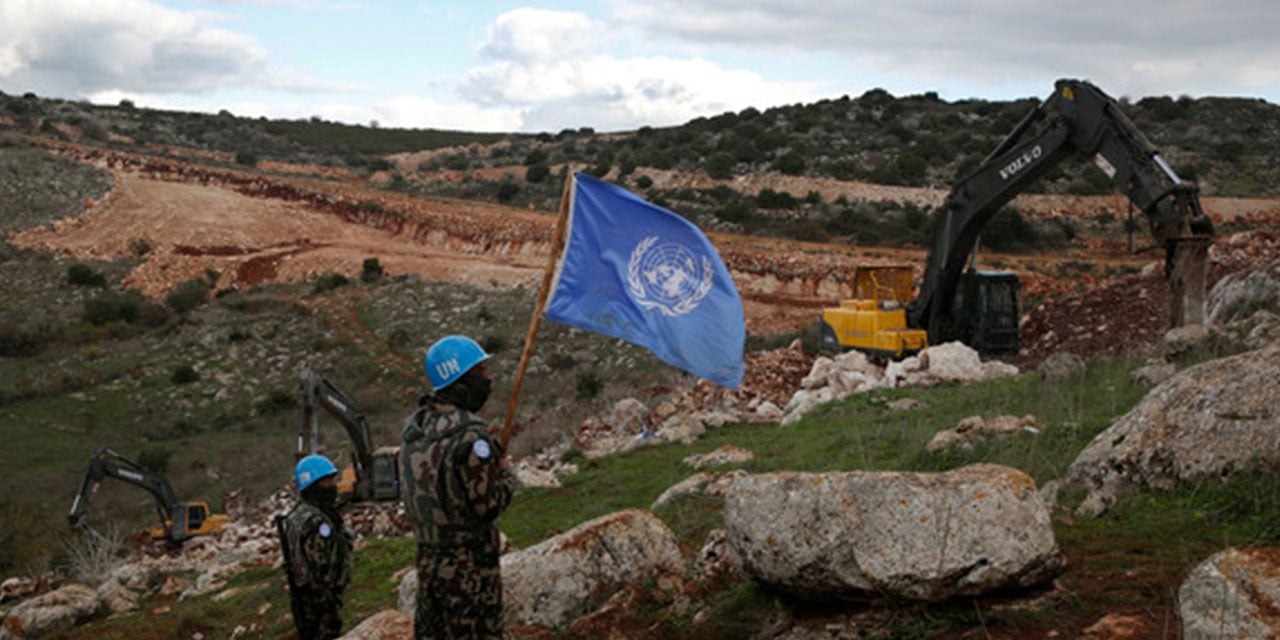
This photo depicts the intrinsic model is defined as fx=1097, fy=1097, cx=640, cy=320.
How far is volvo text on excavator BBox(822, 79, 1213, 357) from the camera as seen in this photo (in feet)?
52.6

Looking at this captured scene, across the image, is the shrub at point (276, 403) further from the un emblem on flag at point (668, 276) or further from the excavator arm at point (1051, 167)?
the un emblem on flag at point (668, 276)

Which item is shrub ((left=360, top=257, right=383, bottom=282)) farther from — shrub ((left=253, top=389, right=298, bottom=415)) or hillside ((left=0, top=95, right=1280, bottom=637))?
shrub ((left=253, top=389, right=298, bottom=415))

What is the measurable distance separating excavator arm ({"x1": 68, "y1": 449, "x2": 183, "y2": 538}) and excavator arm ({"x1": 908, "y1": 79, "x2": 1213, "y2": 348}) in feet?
45.6

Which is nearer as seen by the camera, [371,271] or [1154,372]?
[1154,372]

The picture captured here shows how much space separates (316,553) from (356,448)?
11.2m

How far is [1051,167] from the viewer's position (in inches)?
738

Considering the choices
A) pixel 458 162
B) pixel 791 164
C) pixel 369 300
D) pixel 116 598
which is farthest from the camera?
pixel 458 162

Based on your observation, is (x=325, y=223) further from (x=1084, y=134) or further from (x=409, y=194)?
(x=1084, y=134)

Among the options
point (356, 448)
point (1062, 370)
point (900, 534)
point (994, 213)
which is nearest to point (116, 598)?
point (356, 448)

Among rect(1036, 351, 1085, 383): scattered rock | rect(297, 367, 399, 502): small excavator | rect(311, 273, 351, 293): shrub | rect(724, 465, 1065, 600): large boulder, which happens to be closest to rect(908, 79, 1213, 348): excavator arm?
rect(1036, 351, 1085, 383): scattered rock

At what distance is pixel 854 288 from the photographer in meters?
21.5

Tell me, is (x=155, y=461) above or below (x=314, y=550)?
below

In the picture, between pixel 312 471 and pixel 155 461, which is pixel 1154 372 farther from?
pixel 155 461

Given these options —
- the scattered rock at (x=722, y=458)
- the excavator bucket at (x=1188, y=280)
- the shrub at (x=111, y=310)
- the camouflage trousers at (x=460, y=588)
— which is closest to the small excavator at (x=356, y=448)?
the scattered rock at (x=722, y=458)
